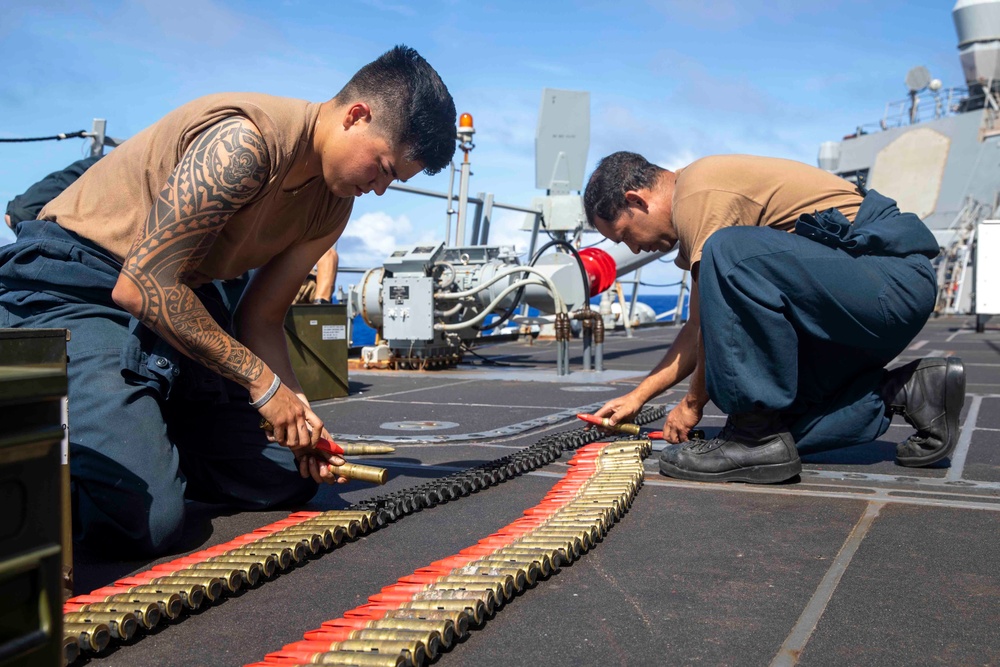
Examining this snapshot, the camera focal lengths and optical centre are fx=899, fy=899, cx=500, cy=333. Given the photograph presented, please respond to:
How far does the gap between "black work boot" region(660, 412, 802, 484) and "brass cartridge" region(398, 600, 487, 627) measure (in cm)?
186

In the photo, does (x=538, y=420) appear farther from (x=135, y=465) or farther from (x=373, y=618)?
(x=373, y=618)

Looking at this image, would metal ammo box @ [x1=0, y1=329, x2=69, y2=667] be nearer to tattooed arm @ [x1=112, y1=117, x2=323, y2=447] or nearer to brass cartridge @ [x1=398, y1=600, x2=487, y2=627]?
brass cartridge @ [x1=398, y1=600, x2=487, y2=627]

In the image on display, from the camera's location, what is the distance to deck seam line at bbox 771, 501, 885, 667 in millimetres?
1868

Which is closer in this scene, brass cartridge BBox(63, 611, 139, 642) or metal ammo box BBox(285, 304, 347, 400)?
brass cartridge BBox(63, 611, 139, 642)

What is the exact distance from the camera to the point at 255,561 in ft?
7.82

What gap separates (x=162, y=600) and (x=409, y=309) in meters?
7.79

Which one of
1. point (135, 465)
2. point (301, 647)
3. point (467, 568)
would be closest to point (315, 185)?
point (135, 465)

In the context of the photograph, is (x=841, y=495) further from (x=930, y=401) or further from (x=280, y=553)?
(x=280, y=553)

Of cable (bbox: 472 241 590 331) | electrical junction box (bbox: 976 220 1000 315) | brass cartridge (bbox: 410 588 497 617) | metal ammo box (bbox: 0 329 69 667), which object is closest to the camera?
metal ammo box (bbox: 0 329 69 667)

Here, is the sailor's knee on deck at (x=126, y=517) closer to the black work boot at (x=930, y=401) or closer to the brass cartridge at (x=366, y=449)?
the brass cartridge at (x=366, y=449)

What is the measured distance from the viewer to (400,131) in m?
2.86

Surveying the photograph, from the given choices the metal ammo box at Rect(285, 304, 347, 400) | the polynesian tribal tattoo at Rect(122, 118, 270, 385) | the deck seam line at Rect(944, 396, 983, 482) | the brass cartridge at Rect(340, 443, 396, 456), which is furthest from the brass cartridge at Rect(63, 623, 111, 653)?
the metal ammo box at Rect(285, 304, 347, 400)

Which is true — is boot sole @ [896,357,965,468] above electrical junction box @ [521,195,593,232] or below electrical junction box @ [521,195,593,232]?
below

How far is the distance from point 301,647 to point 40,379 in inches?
38.7
